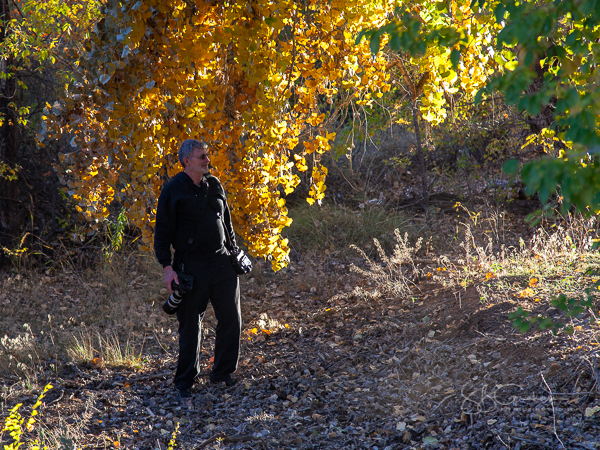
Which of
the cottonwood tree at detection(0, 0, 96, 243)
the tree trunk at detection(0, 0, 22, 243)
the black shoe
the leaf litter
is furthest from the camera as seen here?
the tree trunk at detection(0, 0, 22, 243)

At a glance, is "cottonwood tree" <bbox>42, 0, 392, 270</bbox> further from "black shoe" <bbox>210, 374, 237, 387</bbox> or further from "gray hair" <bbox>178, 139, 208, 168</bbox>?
"black shoe" <bbox>210, 374, 237, 387</bbox>

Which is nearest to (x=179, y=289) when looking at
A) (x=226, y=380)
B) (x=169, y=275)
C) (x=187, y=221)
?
(x=169, y=275)

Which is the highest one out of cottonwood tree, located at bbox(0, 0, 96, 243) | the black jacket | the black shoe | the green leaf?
cottonwood tree, located at bbox(0, 0, 96, 243)

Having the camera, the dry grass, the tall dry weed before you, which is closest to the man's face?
the camera

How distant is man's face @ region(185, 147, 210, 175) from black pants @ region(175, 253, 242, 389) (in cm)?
64

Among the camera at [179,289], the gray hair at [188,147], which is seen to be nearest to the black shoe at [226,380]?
the camera at [179,289]

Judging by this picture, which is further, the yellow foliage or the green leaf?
the yellow foliage

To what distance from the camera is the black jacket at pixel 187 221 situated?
12.3 feet

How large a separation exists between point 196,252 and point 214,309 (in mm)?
460

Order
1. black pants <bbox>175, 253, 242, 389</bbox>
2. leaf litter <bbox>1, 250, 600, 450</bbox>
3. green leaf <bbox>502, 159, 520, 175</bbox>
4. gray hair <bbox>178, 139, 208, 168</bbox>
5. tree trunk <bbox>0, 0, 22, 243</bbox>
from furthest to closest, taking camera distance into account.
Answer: tree trunk <bbox>0, 0, 22, 243</bbox>
black pants <bbox>175, 253, 242, 389</bbox>
gray hair <bbox>178, 139, 208, 168</bbox>
leaf litter <bbox>1, 250, 600, 450</bbox>
green leaf <bbox>502, 159, 520, 175</bbox>

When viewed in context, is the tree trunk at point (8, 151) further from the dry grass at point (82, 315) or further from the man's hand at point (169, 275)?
the man's hand at point (169, 275)

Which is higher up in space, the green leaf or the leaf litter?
the green leaf

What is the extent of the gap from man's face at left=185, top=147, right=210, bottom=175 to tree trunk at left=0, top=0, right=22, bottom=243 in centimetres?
496

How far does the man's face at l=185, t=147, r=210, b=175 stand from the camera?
12.2 ft
